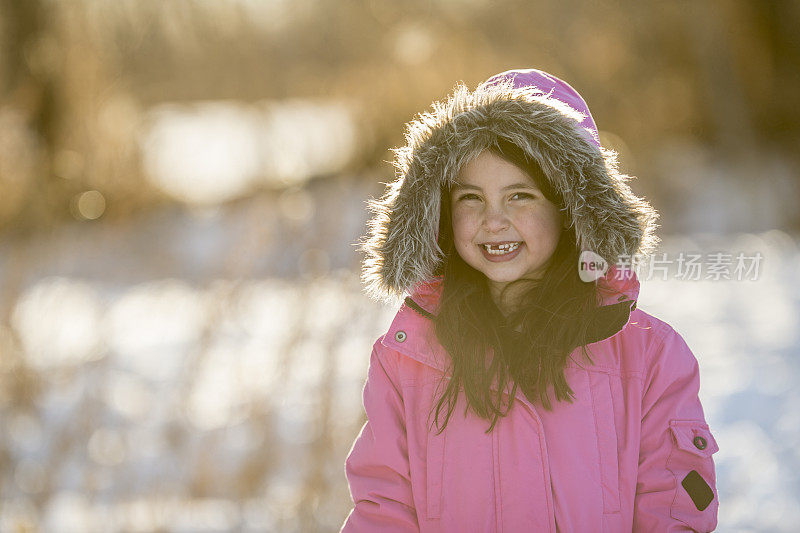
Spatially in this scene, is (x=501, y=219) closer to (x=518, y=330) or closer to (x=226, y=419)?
(x=518, y=330)

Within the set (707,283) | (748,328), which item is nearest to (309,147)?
(748,328)

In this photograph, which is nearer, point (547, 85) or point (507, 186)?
point (507, 186)

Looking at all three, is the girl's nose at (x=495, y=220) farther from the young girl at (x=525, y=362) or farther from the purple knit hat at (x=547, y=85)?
the purple knit hat at (x=547, y=85)

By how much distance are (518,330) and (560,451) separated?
31 centimetres

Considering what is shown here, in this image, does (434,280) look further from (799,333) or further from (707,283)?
(707,283)

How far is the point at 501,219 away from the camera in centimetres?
194

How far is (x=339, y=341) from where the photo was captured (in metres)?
3.99

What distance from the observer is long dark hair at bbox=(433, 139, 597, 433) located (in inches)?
75.4

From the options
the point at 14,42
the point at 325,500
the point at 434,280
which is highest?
the point at 14,42

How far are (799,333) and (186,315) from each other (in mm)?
4573

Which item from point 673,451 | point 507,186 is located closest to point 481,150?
point 507,186

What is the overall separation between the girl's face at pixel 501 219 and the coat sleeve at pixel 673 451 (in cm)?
37

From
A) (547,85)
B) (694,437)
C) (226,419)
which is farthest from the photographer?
(226,419)

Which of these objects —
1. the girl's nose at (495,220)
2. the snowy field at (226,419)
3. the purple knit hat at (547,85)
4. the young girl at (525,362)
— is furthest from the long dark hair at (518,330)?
the snowy field at (226,419)
